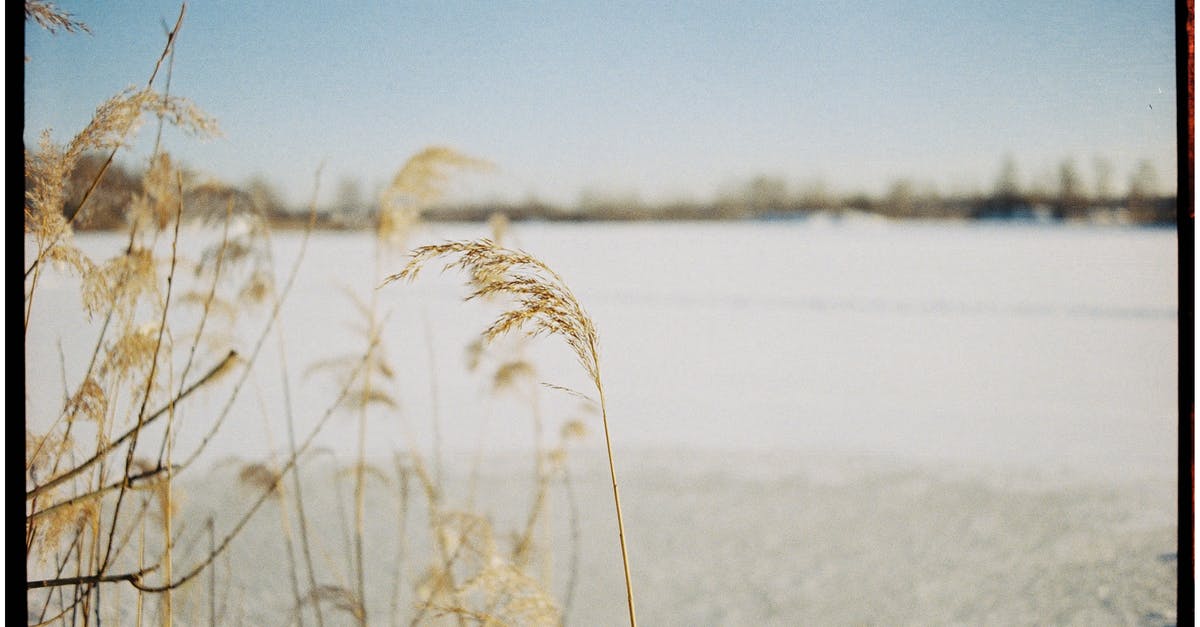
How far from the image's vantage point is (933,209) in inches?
51.3

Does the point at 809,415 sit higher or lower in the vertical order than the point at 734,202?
lower

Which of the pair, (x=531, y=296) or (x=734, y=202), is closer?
(x=531, y=296)

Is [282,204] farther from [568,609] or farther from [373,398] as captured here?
[568,609]

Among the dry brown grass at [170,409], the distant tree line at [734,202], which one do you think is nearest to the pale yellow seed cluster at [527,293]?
the dry brown grass at [170,409]

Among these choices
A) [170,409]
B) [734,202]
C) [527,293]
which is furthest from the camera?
[734,202]

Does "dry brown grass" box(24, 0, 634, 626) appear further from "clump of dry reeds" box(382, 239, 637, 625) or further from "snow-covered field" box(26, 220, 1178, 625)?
"clump of dry reeds" box(382, 239, 637, 625)

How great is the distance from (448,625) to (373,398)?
46 centimetres

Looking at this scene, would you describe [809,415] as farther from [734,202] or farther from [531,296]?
[531,296]

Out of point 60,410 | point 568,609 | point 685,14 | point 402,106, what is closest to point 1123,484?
point 568,609

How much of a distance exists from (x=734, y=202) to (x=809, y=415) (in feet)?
1.46

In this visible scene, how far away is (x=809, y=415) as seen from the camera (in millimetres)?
1384

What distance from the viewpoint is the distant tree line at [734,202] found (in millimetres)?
1213

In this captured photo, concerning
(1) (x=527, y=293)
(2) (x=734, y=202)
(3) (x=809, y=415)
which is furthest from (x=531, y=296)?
(3) (x=809, y=415)

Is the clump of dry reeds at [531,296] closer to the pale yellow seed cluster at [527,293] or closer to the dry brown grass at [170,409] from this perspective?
the pale yellow seed cluster at [527,293]
